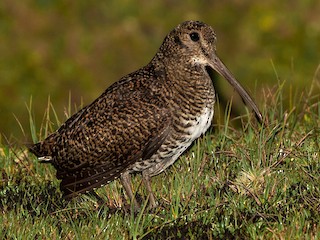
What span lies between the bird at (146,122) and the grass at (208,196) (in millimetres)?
191

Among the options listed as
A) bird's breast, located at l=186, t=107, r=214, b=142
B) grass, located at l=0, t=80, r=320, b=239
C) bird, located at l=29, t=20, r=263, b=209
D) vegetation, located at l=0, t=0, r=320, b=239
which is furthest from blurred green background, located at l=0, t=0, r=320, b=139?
bird's breast, located at l=186, t=107, r=214, b=142

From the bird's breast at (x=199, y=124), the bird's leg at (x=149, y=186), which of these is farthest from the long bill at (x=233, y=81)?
the bird's leg at (x=149, y=186)

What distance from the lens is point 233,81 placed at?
257 inches

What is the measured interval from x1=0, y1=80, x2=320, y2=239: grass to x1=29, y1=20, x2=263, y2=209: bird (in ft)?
0.63

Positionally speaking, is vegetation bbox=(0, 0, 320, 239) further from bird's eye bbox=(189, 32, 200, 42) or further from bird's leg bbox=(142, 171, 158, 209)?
bird's eye bbox=(189, 32, 200, 42)

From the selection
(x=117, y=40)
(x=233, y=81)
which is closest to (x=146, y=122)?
(x=233, y=81)

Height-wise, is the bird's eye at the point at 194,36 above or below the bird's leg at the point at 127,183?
above

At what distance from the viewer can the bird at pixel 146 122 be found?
6117 millimetres

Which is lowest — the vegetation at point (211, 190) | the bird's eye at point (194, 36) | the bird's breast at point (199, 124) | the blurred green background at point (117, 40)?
the blurred green background at point (117, 40)

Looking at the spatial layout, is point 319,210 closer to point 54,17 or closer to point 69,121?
point 69,121

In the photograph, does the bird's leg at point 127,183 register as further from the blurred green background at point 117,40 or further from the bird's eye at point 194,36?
the blurred green background at point 117,40

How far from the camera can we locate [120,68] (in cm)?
1296

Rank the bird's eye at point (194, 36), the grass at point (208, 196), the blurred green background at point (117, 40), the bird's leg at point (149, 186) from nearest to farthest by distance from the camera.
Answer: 1. the grass at point (208, 196)
2. the bird's leg at point (149, 186)
3. the bird's eye at point (194, 36)
4. the blurred green background at point (117, 40)

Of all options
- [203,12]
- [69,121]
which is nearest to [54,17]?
[203,12]
